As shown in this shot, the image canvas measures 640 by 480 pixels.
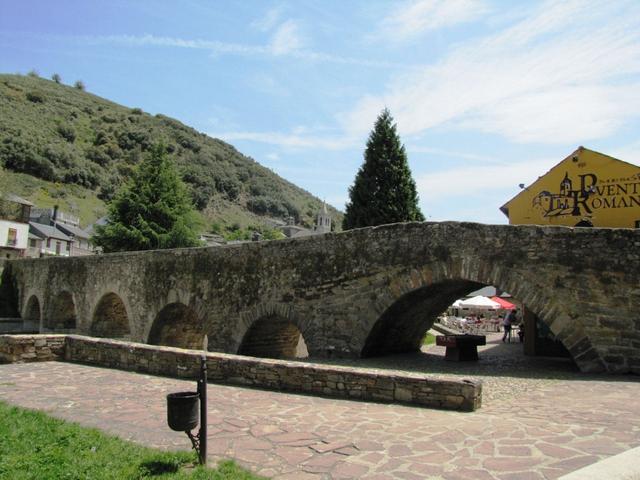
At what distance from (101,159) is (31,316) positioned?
61.4 meters

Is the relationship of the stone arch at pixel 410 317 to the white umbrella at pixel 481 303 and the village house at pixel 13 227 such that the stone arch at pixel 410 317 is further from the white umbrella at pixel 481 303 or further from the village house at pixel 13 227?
the village house at pixel 13 227

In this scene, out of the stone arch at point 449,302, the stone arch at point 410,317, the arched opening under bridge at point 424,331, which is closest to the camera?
the stone arch at point 449,302

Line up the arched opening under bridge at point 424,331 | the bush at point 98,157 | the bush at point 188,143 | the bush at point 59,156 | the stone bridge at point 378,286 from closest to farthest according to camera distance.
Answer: the stone bridge at point 378,286, the arched opening under bridge at point 424,331, the bush at point 59,156, the bush at point 98,157, the bush at point 188,143

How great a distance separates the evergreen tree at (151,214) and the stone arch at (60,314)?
25.9 feet

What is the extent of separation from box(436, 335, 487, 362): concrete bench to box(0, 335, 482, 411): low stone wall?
5799 mm

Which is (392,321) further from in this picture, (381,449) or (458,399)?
(381,449)

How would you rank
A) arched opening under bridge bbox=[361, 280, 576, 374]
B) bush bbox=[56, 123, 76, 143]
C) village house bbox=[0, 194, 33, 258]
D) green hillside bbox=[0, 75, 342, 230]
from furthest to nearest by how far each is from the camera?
bush bbox=[56, 123, 76, 143] → green hillside bbox=[0, 75, 342, 230] → village house bbox=[0, 194, 33, 258] → arched opening under bridge bbox=[361, 280, 576, 374]

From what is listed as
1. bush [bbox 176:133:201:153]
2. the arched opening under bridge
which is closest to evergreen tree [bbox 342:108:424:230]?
the arched opening under bridge

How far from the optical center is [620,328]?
31.8 feet

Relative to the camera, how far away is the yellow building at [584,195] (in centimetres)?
1379

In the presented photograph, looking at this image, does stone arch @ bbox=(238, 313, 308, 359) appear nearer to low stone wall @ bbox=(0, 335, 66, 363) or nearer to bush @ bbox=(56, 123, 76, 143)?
low stone wall @ bbox=(0, 335, 66, 363)

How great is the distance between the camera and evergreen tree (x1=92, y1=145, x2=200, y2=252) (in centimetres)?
3375

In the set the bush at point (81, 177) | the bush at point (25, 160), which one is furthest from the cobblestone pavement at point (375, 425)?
the bush at point (81, 177)

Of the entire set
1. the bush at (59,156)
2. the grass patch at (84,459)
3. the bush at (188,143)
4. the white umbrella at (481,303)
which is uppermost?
the bush at (188,143)
